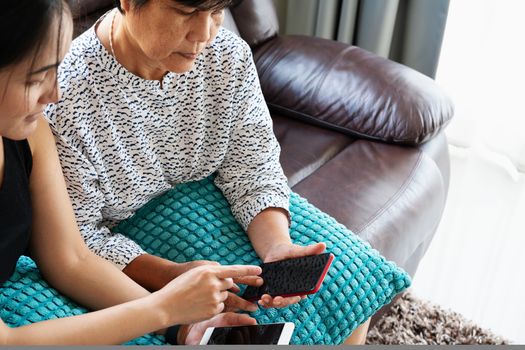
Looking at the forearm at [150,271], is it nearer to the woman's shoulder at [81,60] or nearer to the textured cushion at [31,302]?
the textured cushion at [31,302]

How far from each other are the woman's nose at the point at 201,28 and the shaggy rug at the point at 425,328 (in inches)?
37.2

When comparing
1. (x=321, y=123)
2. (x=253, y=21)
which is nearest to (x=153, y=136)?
(x=321, y=123)

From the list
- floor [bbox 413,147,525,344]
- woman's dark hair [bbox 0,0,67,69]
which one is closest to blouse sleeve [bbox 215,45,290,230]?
woman's dark hair [bbox 0,0,67,69]

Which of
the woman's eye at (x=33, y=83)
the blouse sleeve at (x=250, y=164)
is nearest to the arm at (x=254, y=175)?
the blouse sleeve at (x=250, y=164)

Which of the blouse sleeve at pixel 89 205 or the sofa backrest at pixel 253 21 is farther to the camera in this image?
A: the sofa backrest at pixel 253 21

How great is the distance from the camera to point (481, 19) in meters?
2.49

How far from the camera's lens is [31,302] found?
119 centimetres

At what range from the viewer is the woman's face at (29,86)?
0.92 meters

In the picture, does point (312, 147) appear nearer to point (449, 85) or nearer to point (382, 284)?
point (382, 284)

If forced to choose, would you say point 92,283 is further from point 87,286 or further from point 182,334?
point 182,334

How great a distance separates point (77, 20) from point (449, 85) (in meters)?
1.46

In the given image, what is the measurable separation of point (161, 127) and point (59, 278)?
0.33m

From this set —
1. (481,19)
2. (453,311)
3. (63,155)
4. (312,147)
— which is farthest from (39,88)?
(481,19)

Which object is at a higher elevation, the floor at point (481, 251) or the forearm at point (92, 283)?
the forearm at point (92, 283)
